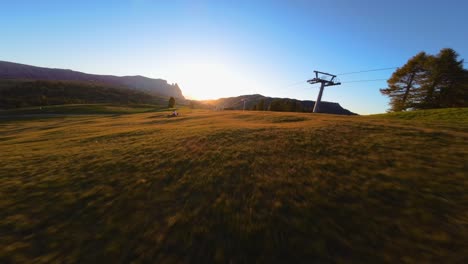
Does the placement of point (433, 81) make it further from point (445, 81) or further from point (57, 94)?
point (57, 94)

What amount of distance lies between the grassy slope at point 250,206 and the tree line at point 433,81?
43.1 meters

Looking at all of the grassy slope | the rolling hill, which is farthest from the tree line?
the rolling hill

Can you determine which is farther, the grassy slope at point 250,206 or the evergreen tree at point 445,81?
the evergreen tree at point 445,81

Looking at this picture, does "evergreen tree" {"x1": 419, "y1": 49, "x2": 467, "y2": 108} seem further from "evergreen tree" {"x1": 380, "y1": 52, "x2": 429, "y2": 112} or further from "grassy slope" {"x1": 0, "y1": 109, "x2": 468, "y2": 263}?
"grassy slope" {"x1": 0, "y1": 109, "x2": 468, "y2": 263}

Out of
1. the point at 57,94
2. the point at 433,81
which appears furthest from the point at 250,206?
the point at 57,94

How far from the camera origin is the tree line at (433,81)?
36.4 meters

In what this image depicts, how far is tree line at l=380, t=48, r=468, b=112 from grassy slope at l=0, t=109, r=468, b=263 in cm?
4312

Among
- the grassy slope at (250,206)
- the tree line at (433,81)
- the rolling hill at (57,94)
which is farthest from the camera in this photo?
the rolling hill at (57,94)

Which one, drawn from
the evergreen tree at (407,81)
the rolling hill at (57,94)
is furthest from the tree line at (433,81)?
the rolling hill at (57,94)

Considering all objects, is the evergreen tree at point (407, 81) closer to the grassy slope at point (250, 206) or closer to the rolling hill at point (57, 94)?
the grassy slope at point (250, 206)

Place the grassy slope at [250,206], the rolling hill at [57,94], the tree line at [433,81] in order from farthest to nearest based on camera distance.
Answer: the rolling hill at [57,94] → the tree line at [433,81] → the grassy slope at [250,206]

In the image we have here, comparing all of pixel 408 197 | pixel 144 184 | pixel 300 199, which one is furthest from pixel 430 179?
pixel 144 184

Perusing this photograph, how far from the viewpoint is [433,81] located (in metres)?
38.0

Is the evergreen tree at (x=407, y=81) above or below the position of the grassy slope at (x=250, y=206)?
above
